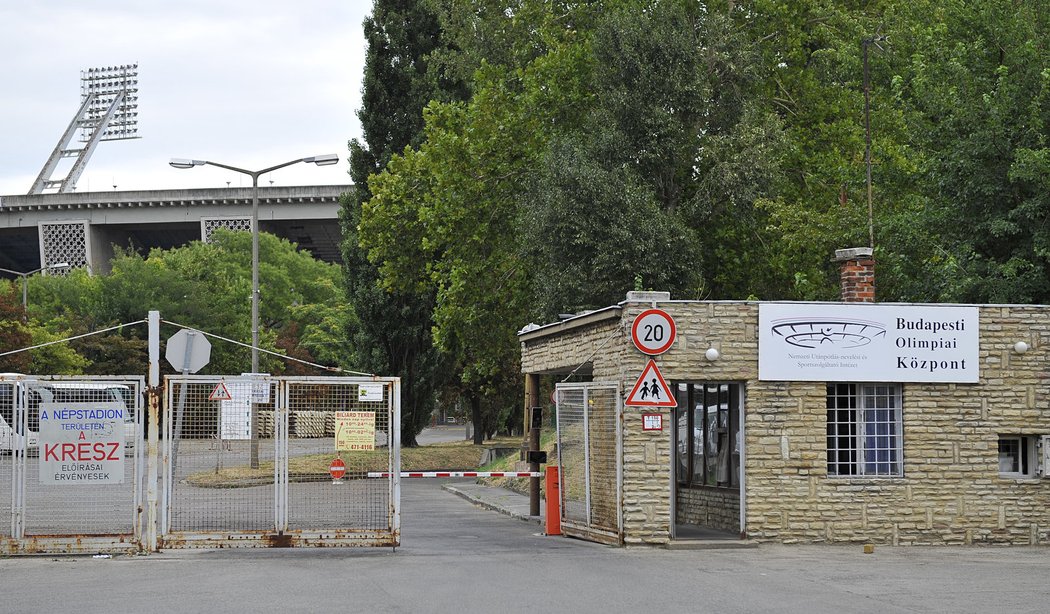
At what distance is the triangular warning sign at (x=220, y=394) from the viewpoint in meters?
16.4

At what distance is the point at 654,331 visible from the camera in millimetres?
17969

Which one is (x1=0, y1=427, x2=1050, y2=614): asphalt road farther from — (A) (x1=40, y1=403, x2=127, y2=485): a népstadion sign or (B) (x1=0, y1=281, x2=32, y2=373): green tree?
(B) (x1=0, y1=281, x2=32, y2=373): green tree

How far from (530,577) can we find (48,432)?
6.57m

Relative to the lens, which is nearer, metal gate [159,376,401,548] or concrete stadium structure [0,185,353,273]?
metal gate [159,376,401,548]

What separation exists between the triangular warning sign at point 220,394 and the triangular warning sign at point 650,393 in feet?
17.4

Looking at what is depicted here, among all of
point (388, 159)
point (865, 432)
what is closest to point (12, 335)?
point (388, 159)

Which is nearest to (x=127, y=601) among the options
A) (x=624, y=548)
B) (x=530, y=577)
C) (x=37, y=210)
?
(x=530, y=577)

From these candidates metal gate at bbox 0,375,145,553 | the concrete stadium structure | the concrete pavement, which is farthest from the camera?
the concrete stadium structure

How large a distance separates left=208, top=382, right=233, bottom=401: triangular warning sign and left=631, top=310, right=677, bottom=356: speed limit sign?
18.1ft

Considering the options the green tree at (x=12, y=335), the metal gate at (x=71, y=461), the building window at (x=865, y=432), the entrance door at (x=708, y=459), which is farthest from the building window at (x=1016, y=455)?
the green tree at (x=12, y=335)

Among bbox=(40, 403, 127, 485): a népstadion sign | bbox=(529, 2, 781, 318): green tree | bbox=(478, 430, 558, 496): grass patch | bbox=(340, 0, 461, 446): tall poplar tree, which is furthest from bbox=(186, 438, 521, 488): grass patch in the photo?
bbox=(340, 0, 461, 446): tall poplar tree

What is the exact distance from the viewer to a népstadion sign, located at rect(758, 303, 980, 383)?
18.4 meters

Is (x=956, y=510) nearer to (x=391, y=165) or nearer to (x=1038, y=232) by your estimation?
(x=1038, y=232)

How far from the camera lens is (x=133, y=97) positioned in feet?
420
